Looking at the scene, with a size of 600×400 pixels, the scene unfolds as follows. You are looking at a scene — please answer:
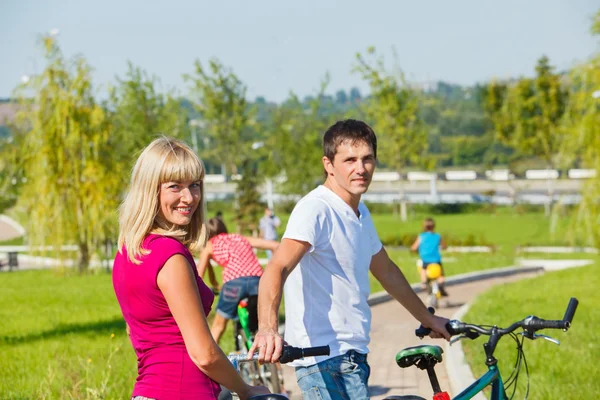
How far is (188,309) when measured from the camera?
2.95 m

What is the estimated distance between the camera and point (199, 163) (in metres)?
3.24

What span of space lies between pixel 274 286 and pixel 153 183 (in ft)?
2.74

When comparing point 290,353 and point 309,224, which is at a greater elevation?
point 309,224

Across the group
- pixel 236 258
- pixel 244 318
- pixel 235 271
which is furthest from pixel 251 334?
pixel 236 258

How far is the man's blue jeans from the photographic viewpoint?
4.01 m

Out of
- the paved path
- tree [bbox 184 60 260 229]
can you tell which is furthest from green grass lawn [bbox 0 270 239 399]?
tree [bbox 184 60 260 229]

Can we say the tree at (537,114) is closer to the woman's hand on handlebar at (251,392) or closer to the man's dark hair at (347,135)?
the man's dark hair at (347,135)

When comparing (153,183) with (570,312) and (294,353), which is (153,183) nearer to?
(294,353)

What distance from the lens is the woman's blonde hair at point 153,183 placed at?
3.14 metres

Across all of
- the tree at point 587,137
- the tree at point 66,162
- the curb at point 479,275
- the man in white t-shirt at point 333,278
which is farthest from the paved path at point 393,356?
the tree at point 66,162

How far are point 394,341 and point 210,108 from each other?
34808mm

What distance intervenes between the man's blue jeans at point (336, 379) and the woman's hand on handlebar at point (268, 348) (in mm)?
646

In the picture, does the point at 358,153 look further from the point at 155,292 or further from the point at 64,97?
the point at 64,97

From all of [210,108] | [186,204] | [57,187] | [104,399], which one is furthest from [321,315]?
[210,108]
